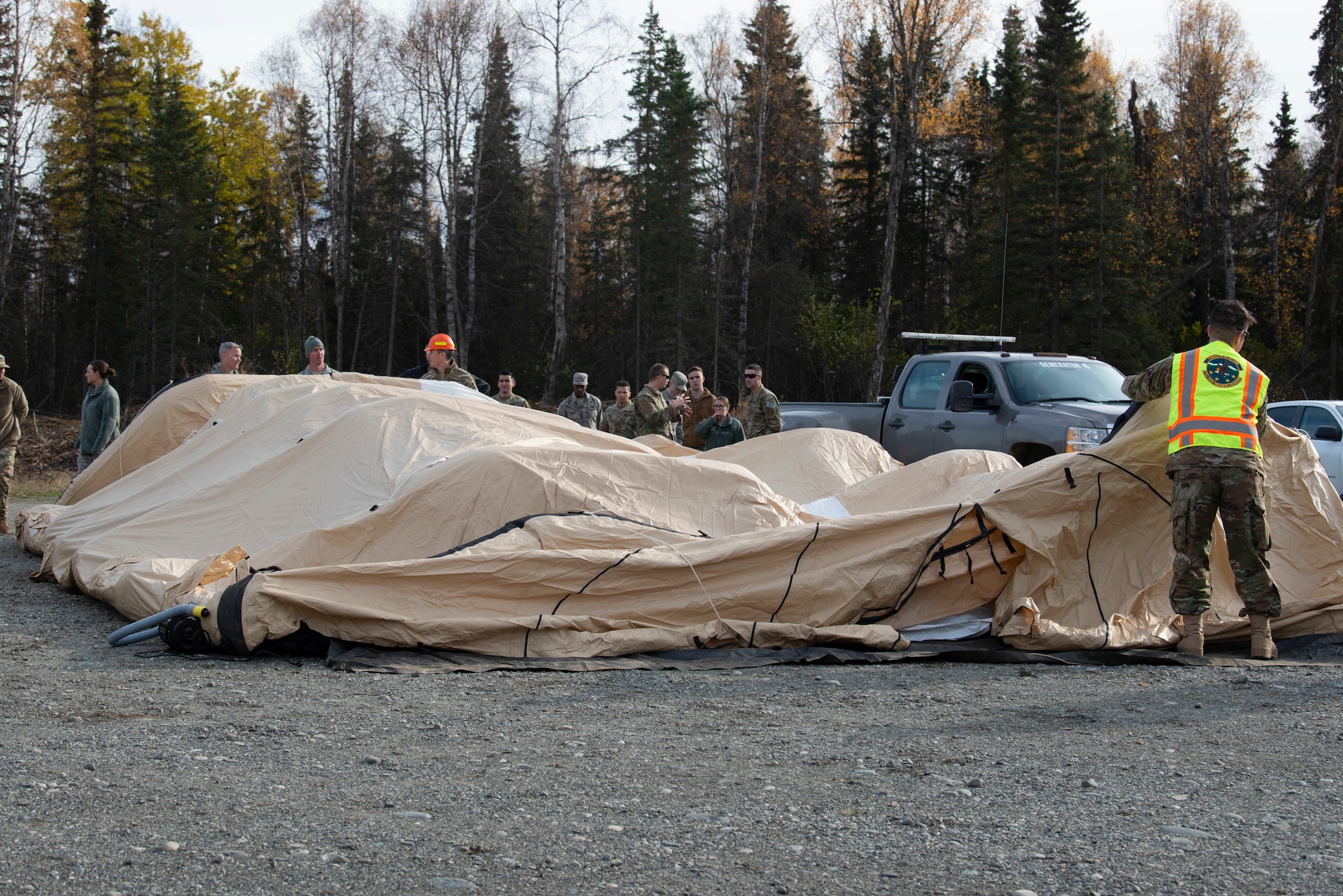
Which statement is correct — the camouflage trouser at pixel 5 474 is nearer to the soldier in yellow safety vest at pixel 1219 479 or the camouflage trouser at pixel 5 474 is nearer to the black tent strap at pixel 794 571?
the black tent strap at pixel 794 571

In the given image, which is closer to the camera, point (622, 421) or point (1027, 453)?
point (1027, 453)

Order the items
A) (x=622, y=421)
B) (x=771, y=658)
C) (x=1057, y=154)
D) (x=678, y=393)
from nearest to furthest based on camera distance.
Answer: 1. (x=771, y=658)
2. (x=622, y=421)
3. (x=678, y=393)
4. (x=1057, y=154)

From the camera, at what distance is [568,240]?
1703 inches

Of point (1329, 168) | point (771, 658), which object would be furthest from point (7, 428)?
point (1329, 168)

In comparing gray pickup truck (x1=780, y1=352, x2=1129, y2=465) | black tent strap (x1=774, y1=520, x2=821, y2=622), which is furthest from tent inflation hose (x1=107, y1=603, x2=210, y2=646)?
gray pickup truck (x1=780, y1=352, x2=1129, y2=465)

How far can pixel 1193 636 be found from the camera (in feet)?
18.8

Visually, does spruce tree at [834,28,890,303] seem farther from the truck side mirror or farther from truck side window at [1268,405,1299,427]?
the truck side mirror

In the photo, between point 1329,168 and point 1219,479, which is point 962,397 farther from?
point 1329,168

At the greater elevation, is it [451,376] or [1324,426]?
[451,376]

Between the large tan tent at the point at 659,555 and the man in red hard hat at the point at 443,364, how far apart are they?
128 inches

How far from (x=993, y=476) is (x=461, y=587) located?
3388 mm

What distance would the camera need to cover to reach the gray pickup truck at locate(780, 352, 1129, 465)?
1014 centimetres

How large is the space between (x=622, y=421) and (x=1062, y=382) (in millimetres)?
4966

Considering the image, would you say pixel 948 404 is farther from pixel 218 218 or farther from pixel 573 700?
pixel 218 218
